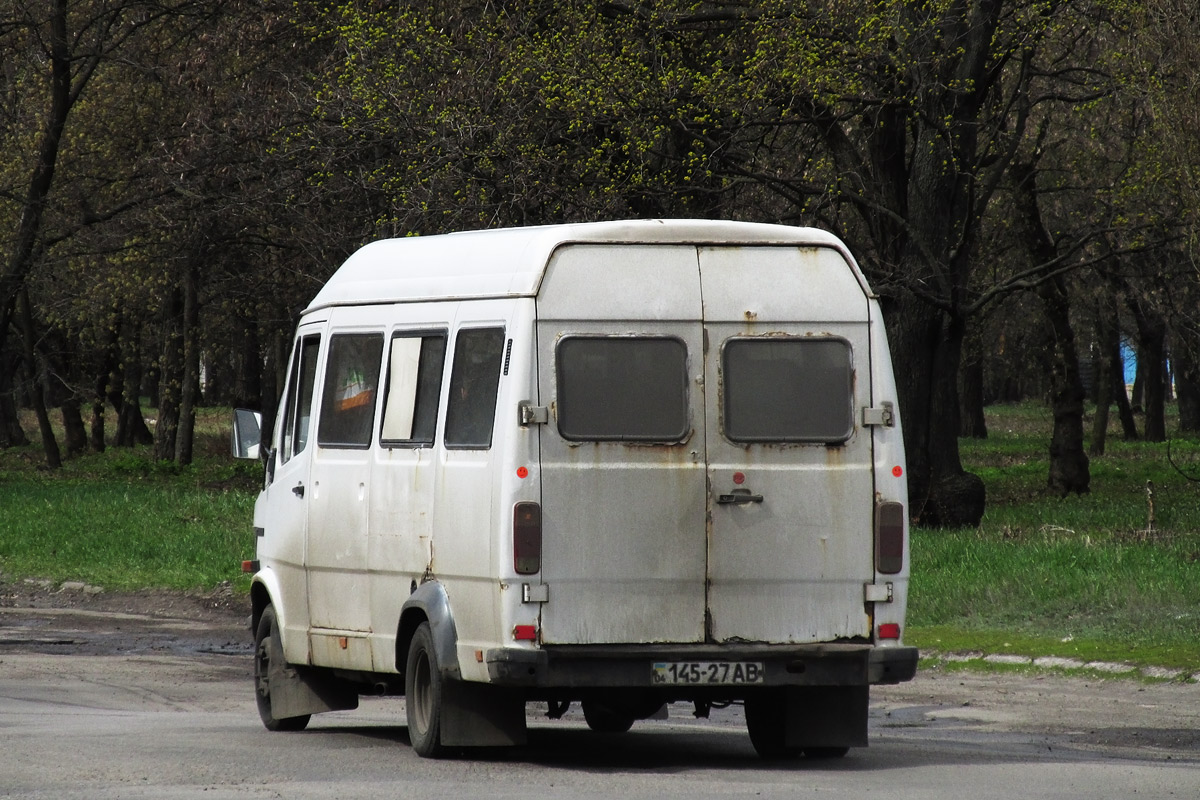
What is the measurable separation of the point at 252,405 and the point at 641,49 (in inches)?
924

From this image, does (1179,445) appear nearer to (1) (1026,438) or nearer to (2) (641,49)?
(1) (1026,438)

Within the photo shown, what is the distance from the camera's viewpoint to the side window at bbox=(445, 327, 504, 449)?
8516mm

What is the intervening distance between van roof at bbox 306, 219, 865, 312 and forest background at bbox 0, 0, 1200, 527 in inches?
429

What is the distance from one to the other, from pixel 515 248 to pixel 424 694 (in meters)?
2.19

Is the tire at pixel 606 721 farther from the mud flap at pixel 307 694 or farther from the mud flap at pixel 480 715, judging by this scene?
the mud flap at pixel 480 715

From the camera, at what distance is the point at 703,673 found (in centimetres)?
833

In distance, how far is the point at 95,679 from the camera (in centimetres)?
1331

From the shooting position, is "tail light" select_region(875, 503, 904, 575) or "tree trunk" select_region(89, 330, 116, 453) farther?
"tree trunk" select_region(89, 330, 116, 453)

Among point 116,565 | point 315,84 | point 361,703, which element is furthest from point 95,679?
point 315,84

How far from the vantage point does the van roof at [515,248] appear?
8.51 meters

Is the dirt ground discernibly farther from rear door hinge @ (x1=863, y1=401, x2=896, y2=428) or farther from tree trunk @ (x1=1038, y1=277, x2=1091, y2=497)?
tree trunk @ (x1=1038, y1=277, x2=1091, y2=497)

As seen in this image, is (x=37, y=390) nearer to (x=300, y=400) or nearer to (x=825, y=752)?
(x=300, y=400)

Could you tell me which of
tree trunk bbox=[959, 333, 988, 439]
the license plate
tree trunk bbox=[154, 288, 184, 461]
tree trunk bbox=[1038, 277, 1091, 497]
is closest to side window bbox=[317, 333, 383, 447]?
the license plate

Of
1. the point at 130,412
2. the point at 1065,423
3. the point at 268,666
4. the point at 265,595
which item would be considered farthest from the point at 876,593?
the point at 130,412
